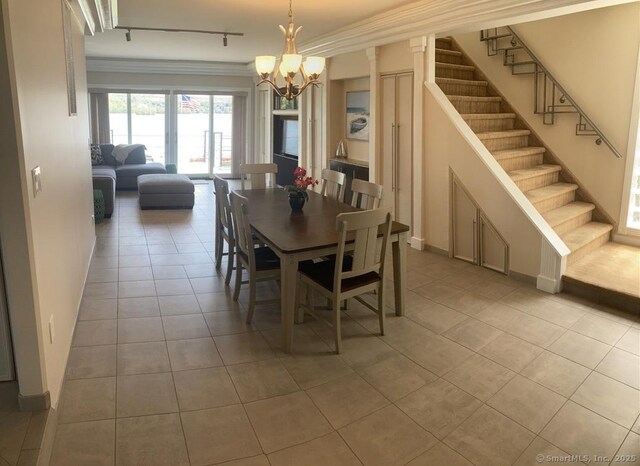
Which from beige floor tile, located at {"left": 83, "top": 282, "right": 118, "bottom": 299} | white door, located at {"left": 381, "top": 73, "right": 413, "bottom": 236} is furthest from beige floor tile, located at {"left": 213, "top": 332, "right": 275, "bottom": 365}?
white door, located at {"left": 381, "top": 73, "right": 413, "bottom": 236}

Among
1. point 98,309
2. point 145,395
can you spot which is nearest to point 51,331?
point 145,395

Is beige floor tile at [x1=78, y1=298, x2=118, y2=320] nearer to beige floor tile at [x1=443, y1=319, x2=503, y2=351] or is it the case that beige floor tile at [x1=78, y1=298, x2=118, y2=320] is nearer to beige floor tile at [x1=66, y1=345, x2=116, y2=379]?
beige floor tile at [x1=66, y1=345, x2=116, y2=379]

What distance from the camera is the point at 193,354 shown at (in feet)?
10.8

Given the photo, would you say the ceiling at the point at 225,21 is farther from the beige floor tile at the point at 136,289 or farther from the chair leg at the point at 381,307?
the chair leg at the point at 381,307

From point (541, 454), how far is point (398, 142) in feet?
13.8

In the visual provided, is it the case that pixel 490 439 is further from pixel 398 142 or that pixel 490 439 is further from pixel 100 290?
pixel 398 142

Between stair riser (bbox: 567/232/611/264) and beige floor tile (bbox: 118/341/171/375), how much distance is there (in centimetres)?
362

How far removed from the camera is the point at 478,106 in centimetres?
624

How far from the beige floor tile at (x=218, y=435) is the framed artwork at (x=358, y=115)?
16.6 feet

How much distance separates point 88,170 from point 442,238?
3885mm

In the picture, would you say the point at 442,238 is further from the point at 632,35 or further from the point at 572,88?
the point at 632,35

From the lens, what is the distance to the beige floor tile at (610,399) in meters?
2.69

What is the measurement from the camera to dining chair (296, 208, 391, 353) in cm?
319

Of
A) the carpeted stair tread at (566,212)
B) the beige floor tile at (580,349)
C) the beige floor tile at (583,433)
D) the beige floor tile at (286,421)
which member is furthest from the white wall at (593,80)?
the beige floor tile at (286,421)
